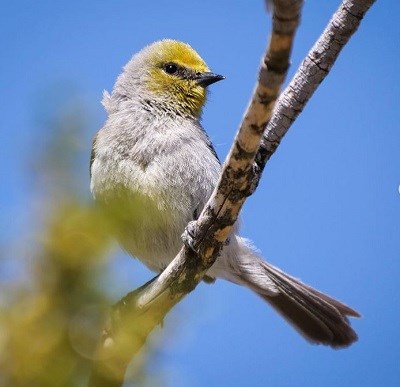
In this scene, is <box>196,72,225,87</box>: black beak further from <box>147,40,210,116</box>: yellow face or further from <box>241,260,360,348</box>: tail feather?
<box>241,260,360,348</box>: tail feather

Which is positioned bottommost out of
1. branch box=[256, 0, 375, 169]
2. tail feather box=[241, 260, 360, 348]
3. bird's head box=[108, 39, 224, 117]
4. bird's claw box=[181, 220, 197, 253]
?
tail feather box=[241, 260, 360, 348]

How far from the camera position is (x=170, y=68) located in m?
4.75

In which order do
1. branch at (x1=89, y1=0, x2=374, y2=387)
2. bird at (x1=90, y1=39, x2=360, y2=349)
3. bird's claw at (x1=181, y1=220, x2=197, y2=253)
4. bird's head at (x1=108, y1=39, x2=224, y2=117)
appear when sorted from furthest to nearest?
bird's head at (x1=108, y1=39, x2=224, y2=117), bird at (x1=90, y1=39, x2=360, y2=349), bird's claw at (x1=181, y1=220, x2=197, y2=253), branch at (x1=89, y1=0, x2=374, y2=387)

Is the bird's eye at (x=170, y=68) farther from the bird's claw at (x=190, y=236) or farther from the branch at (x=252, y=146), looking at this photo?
the bird's claw at (x=190, y=236)

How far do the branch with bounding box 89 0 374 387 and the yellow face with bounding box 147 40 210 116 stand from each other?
120 cm

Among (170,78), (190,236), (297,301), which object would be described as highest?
(170,78)

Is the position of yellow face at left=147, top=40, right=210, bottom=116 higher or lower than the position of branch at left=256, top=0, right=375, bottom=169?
lower

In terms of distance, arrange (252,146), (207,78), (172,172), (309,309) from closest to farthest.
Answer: (252,146) < (172,172) < (207,78) < (309,309)

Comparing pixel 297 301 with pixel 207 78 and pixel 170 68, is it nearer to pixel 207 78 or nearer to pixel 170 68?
pixel 207 78

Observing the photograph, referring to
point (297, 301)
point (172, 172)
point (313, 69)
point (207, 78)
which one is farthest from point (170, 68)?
point (297, 301)

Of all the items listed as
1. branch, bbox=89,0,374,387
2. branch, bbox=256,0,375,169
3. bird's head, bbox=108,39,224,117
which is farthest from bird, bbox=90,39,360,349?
branch, bbox=256,0,375,169

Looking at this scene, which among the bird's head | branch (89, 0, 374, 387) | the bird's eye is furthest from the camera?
the bird's eye

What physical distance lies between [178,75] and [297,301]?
1.86 metres

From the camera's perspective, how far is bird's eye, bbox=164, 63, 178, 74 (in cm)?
473
